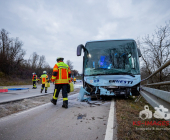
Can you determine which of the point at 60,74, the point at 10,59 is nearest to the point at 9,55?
the point at 10,59

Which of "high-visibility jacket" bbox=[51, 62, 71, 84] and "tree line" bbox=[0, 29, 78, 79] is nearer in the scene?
"high-visibility jacket" bbox=[51, 62, 71, 84]

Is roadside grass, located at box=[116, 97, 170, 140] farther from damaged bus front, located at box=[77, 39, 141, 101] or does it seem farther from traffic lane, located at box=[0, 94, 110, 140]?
damaged bus front, located at box=[77, 39, 141, 101]

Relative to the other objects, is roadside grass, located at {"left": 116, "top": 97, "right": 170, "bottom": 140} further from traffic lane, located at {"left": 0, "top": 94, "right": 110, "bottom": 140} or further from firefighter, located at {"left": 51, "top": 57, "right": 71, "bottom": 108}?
firefighter, located at {"left": 51, "top": 57, "right": 71, "bottom": 108}

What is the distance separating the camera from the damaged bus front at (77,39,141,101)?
588 cm

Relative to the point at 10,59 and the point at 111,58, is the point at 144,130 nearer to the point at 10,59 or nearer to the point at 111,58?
the point at 111,58

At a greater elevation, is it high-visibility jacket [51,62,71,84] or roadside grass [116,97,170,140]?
high-visibility jacket [51,62,71,84]

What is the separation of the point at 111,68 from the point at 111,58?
0.52m

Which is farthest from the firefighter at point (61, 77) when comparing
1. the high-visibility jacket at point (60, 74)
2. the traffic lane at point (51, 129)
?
the traffic lane at point (51, 129)

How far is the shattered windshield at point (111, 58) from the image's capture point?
610 cm

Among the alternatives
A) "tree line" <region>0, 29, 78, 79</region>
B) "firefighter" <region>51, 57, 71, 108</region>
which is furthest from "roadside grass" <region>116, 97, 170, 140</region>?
"tree line" <region>0, 29, 78, 79</region>

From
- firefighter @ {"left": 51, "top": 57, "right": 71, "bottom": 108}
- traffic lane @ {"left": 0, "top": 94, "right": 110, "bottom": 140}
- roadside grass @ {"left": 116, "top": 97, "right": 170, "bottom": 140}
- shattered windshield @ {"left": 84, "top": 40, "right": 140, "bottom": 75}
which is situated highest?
shattered windshield @ {"left": 84, "top": 40, "right": 140, "bottom": 75}

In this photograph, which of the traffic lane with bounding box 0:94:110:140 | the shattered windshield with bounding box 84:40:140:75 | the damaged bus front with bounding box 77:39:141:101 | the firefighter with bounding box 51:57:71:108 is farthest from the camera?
the shattered windshield with bounding box 84:40:140:75

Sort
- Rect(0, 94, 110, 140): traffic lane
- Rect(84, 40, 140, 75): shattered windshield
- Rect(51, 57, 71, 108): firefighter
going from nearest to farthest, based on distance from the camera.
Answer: Rect(0, 94, 110, 140): traffic lane, Rect(51, 57, 71, 108): firefighter, Rect(84, 40, 140, 75): shattered windshield

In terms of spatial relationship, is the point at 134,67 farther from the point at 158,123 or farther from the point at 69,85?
the point at 158,123
